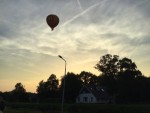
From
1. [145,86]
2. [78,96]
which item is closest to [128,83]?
[145,86]

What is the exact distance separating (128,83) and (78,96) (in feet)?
75.4

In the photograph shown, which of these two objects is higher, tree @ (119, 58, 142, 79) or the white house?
tree @ (119, 58, 142, 79)

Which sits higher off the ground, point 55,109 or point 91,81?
point 91,81

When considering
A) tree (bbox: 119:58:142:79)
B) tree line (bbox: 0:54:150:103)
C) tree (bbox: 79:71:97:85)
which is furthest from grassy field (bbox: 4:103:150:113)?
tree (bbox: 79:71:97:85)

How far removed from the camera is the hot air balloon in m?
26.6

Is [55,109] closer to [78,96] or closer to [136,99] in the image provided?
[136,99]

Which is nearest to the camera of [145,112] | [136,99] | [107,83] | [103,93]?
[145,112]

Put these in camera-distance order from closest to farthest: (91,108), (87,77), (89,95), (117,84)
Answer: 1. (91,108)
2. (117,84)
3. (89,95)
4. (87,77)

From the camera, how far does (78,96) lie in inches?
4247

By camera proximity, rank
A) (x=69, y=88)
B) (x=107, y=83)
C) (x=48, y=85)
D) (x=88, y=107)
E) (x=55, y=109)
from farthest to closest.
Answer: (x=48, y=85) → (x=69, y=88) → (x=107, y=83) → (x=55, y=109) → (x=88, y=107)

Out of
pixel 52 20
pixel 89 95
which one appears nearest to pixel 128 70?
pixel 89 95

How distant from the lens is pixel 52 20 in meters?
26.7

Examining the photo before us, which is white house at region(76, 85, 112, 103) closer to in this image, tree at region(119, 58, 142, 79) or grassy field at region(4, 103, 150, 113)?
tree at region(119, 58, 142, 79)

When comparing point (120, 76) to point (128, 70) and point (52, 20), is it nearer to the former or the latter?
point (128, 70)
